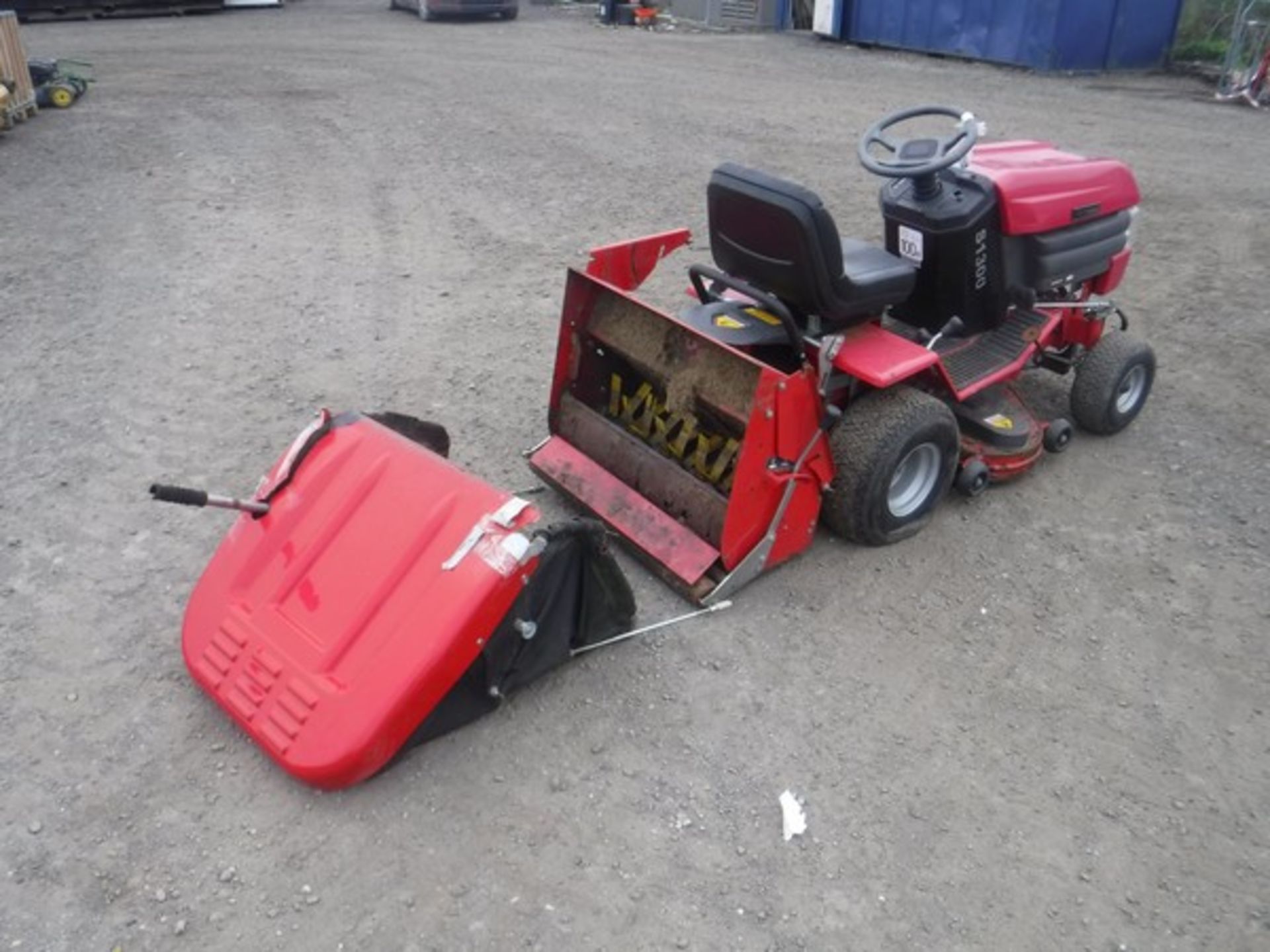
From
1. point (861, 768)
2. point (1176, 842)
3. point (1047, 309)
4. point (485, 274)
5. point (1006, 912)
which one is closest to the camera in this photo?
point (1006, 912)

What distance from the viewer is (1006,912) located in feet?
8.32

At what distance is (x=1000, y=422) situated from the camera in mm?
4160

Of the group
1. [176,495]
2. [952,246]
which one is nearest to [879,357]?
[952,246]

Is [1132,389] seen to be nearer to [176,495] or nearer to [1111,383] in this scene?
[1111,383]

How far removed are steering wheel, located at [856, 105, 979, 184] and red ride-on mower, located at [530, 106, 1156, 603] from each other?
10 mm

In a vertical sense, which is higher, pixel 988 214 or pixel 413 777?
pixel 988 214

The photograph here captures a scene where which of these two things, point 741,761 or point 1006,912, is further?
point 741,761

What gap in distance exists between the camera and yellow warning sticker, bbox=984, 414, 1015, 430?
4133mm

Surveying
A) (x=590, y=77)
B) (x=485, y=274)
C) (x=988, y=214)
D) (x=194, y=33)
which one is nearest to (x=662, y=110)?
(x=590, y=77)

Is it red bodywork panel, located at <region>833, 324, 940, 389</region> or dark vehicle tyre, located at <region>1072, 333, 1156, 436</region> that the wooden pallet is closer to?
red bodywork panel, located at <region>833, 324, 940, 389</region>

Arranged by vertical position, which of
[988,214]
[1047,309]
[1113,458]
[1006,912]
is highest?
[988,214]

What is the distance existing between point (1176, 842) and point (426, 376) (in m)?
3.63

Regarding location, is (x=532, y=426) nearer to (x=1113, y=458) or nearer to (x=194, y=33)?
(x=1113, y=458)

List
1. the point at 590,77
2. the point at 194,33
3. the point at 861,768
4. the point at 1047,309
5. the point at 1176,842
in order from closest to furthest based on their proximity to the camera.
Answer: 1. the point at 1176,842
2. the point at 861,768
3. the point at 1047,309
4. the point at 590,77
5. the point at 194,33
